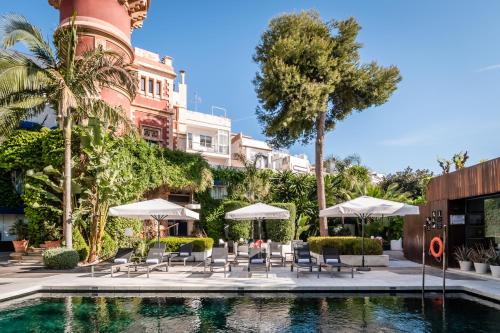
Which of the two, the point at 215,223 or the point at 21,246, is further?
the point at 215,223

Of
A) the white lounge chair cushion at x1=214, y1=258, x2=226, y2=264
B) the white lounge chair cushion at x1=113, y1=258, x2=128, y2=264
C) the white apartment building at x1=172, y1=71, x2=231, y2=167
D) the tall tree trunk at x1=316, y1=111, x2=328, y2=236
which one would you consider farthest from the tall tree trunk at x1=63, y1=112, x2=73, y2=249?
the white apartment building at x1=172, y1=71, x2=231, y2=167

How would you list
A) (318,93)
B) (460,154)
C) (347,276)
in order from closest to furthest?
(347,276), (460,154), (318,93)

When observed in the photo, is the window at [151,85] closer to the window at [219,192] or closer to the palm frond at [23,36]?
the window at [219,192]

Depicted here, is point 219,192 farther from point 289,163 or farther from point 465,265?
point 289,163

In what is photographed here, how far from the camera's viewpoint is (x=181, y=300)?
35.3ft

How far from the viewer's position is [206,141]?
50312 mm

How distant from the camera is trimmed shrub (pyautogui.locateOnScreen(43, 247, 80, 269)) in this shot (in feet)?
50.8

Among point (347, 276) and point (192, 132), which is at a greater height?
point (192, 132)

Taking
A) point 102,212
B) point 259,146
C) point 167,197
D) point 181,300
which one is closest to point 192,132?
point 259,146

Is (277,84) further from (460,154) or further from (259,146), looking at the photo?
(259,146)

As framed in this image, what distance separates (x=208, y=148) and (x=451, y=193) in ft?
120

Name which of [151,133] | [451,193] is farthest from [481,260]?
→ [151,133]

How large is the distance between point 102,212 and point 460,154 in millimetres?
18118

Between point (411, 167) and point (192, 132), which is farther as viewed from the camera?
point (192, 132)
